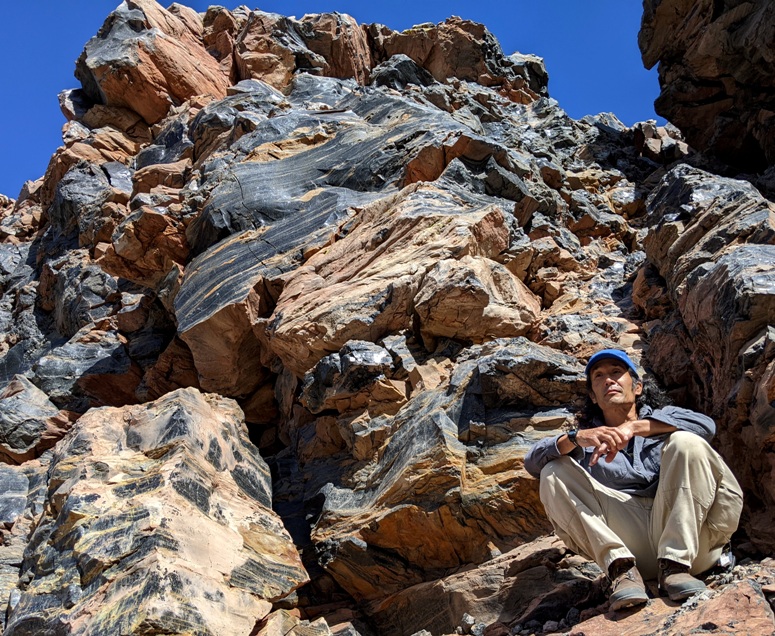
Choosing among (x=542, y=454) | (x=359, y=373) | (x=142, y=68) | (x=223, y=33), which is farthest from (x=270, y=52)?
(x=542, y=454)

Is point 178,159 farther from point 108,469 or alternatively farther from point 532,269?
point 108,469

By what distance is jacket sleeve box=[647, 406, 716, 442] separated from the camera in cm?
527

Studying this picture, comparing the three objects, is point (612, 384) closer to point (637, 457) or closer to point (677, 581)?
point (637, 457)

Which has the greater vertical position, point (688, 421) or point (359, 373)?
point (359, 373)

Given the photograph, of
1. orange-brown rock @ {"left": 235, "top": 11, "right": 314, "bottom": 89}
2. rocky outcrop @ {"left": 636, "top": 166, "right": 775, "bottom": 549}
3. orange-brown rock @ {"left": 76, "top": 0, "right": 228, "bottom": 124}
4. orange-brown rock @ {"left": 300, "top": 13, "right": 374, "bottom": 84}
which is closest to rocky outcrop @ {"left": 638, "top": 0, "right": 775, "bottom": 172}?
rocky outcrop @ {"left": 636, "top": 166, "right": 775, "bottom": 549}

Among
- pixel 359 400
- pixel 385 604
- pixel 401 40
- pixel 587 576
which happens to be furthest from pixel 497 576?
pixel 401 40

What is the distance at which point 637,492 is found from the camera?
540cm

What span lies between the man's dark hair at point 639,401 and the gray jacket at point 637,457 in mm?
430

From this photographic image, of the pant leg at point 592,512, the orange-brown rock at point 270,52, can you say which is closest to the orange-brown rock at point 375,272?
the pant leg at point 592,512

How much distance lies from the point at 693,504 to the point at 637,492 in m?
0.51

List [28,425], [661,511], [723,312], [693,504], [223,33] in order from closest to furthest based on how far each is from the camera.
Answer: [693,504]
[661,511]
[723,312]
[28,425]
[223,33]

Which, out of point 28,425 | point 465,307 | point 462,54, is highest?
point 462,54

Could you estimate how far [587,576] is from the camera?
6.32 m

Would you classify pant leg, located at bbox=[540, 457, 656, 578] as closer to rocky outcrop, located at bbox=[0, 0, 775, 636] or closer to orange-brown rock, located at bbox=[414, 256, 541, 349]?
rocky outcrop, located at bbox=[0, 0, 775, 636]
